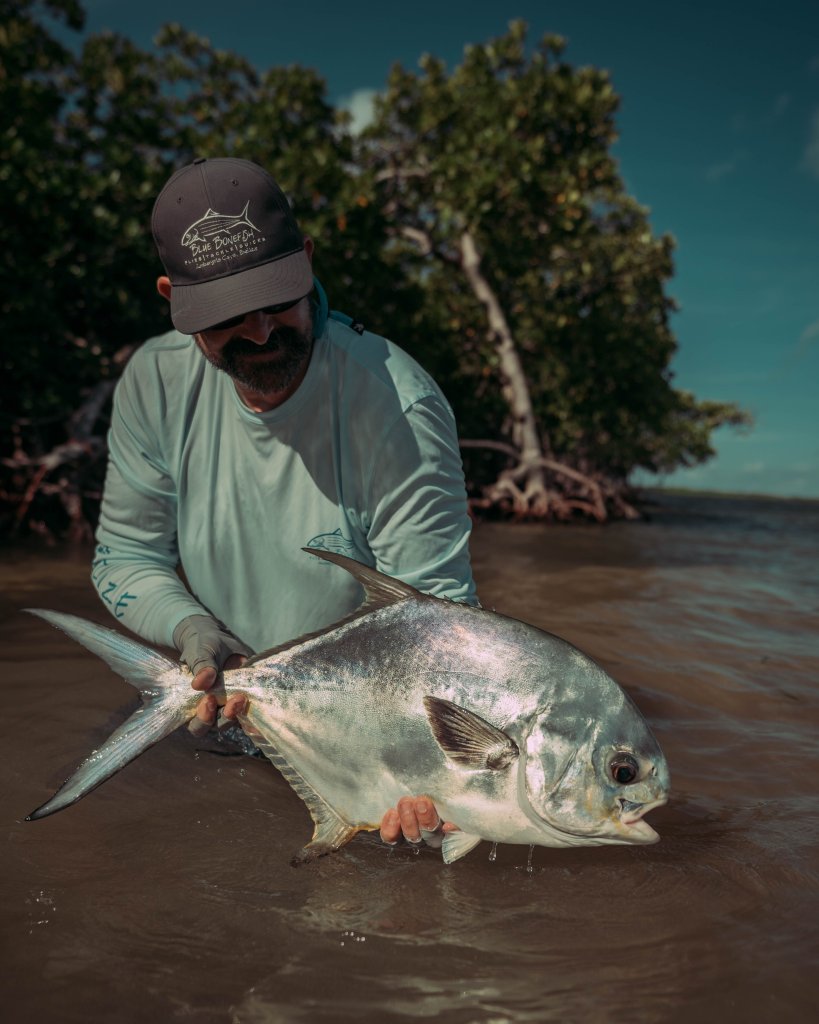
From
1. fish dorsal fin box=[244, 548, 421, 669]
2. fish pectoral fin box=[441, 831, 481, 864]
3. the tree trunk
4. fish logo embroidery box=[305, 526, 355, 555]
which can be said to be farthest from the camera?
the tree trunk

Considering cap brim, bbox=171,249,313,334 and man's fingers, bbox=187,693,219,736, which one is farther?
cap brim, bbox=171,249,313,334

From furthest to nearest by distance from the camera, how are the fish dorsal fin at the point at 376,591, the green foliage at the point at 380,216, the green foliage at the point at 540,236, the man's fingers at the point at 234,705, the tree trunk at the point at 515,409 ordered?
the tree trunk at the point at 515,409 → the green foliage at the point at 540,236 → the green foliage at the point at 380,216 → the man's fingers at the point at 234,705 → the fish dorsal fin at the point at 376,591

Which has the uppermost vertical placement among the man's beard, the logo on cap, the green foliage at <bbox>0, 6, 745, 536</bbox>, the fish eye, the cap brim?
the green foliage at <bbox>0, 6, 745, 536</bbox>

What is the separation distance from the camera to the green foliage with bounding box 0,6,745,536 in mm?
10422

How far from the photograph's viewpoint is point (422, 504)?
8.88 ft

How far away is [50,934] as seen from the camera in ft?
6.73

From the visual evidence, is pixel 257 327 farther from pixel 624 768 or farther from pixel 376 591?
pixel 624 768

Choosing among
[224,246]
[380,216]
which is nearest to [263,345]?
[224,246]

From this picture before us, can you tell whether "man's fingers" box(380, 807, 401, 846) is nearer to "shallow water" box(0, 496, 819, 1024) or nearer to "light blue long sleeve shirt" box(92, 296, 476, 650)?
"shallow water" box(0, 496, 819, 1024)

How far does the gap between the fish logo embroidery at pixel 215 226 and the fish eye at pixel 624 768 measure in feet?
6.03

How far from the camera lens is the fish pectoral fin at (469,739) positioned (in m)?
2.00

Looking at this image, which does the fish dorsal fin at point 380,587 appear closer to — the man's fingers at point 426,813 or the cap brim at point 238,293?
the man's fingers at point 426,813

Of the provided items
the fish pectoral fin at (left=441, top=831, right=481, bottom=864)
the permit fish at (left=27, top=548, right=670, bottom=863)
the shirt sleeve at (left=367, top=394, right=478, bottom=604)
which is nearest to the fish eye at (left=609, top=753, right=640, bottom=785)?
the permit fish at (left=27, top=548, right=670, bottom=863)

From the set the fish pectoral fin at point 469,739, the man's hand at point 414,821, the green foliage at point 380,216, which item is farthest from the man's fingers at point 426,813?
the green foliage at point 380,216
